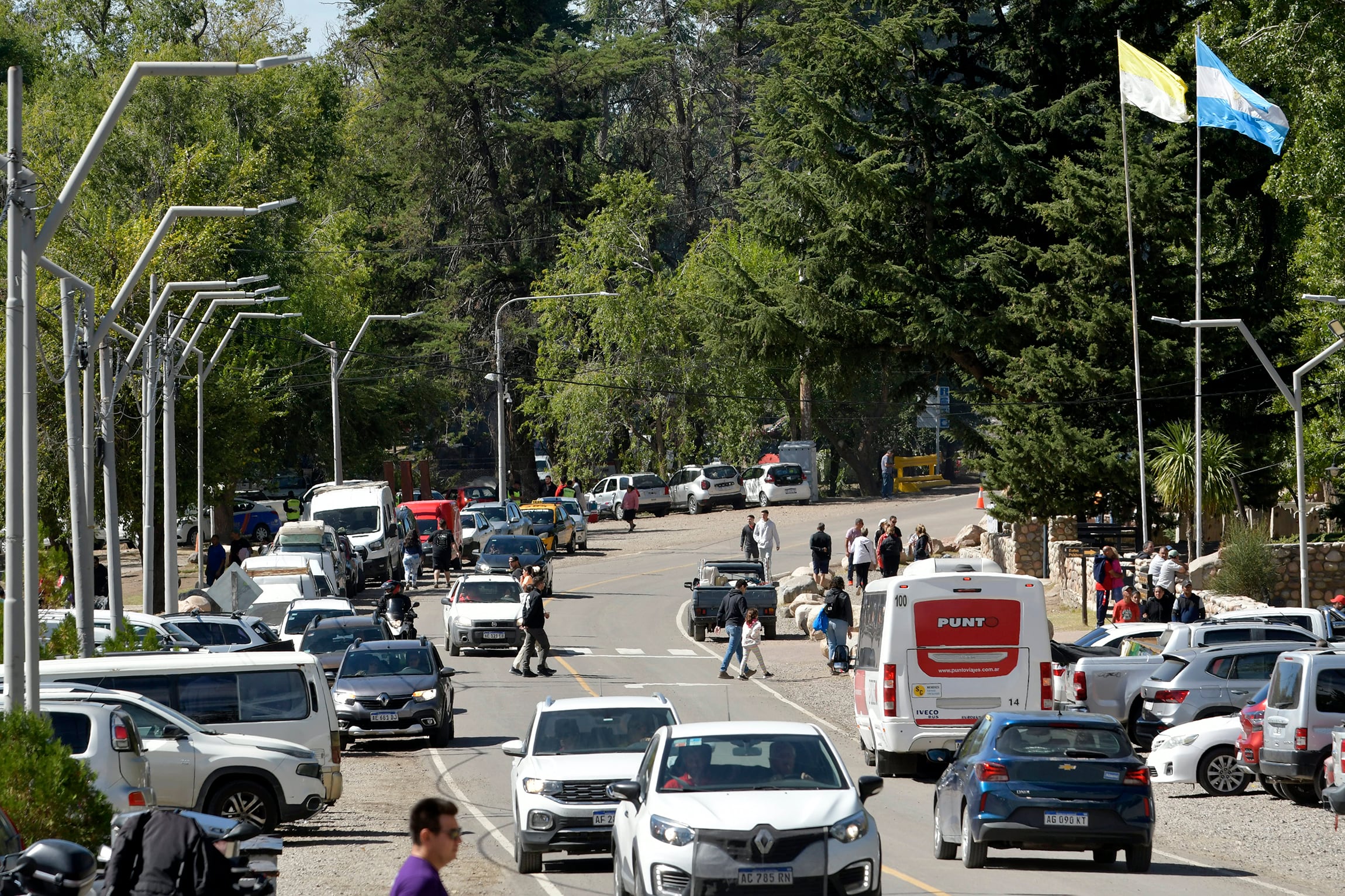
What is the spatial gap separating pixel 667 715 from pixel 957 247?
3290 cm

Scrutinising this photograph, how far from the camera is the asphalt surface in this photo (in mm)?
14750

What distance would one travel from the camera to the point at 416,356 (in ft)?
224

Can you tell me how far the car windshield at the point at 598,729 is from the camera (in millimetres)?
16484

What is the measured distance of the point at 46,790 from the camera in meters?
13.1

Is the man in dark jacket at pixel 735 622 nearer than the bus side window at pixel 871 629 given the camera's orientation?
No

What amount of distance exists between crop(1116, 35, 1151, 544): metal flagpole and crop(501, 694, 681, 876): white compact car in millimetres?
25668

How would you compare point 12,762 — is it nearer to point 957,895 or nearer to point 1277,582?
point 957,895

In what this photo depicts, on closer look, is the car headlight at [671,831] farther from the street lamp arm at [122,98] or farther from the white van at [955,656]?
the white van at [955,656]

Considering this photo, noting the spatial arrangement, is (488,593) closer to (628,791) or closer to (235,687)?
(235,687)

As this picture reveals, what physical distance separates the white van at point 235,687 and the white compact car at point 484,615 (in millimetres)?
15882

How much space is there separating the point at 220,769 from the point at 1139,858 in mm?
8750

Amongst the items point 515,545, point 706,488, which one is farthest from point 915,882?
point 706,488

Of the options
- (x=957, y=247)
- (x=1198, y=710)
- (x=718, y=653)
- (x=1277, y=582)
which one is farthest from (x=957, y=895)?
(x=957, y=247)

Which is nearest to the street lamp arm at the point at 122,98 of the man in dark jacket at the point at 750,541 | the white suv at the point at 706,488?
the man in dark jacket at the point at 750,541
